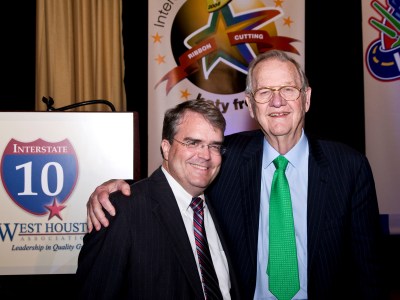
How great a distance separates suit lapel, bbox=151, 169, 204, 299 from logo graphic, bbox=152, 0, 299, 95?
204cm

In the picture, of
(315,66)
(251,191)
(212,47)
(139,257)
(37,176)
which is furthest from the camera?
(315,66)

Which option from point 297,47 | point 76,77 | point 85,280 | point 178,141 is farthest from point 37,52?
point 85,280

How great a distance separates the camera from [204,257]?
1.40m

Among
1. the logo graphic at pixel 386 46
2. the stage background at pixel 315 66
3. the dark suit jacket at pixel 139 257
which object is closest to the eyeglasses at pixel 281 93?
the dark suit jacket at pixel 139 257

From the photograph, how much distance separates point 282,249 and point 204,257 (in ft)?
1.06

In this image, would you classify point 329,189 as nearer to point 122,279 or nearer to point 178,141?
point 178,141

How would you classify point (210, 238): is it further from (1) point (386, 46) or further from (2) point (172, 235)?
(1) point (386, 46)

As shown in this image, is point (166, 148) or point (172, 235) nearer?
point (172, 235)

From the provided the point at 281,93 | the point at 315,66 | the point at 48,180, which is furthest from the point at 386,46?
the point at 48,180

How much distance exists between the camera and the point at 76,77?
3568mm

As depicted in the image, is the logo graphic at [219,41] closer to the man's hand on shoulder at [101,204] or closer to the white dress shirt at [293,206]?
the white dress shirt at [293,206]

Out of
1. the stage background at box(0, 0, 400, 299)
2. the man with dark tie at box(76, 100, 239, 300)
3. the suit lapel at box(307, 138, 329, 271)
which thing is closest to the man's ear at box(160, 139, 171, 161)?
the man with dark tie at box(76, 100, 239, 300)

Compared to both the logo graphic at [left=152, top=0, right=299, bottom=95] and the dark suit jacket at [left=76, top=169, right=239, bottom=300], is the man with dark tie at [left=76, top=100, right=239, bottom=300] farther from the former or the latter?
the logo graphic at [left=152, top=0, right=299, bottom=95]

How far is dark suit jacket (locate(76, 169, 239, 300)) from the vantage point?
123 centimetres
